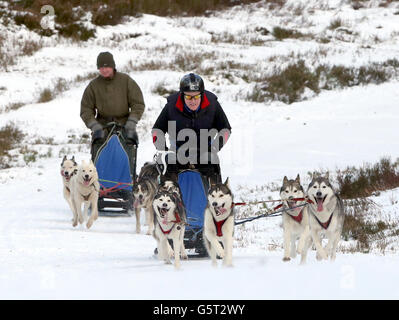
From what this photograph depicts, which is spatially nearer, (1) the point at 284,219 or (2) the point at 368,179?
(1) the point at 284,219

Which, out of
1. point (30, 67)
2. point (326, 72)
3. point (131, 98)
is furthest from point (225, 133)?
point (30, 67)

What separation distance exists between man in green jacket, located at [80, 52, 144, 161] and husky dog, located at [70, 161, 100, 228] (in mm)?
558

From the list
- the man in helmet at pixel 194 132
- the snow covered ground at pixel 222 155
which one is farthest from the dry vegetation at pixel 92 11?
the man in helmet at pixel 194 132

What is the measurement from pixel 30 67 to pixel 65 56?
1645 millimetres

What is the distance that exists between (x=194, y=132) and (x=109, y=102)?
295 cm

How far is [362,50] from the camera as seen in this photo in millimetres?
20891

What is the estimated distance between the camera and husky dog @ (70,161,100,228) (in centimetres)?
795

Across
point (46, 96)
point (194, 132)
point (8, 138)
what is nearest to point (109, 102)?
point (194, 132)

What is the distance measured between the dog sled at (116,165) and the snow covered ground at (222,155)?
1.28ft

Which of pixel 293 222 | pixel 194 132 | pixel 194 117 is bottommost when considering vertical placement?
pixel 293 222

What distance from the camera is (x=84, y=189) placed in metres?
7.98

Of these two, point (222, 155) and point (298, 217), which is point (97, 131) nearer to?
point (298, 217)

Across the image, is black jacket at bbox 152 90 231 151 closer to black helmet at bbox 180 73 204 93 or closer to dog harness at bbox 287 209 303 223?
black helmet at bbox 180 73 204 93

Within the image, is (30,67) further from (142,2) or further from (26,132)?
(142,2)
